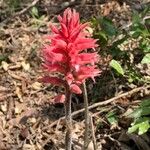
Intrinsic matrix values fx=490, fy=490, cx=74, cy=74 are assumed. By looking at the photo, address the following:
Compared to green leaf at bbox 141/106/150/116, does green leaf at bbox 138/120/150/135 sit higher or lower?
lower

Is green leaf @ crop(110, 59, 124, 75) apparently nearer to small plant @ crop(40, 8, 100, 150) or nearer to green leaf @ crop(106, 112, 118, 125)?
green leaf @ crop(106, 112, 118, 125)

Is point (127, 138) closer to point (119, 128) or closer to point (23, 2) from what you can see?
point (119, 128)

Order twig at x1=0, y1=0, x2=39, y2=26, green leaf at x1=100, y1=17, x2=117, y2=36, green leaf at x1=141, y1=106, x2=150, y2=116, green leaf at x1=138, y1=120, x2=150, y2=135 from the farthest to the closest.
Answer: twig at x1=0, y1=0, x2=39, y2=26 → green leaf at x1=100, y1=17, x2=117, y2=36 → green leaf at x1=141, y1=106, x2=150, y2=116 → green leaf at x1=138, y1=120, x2=150, y2=135

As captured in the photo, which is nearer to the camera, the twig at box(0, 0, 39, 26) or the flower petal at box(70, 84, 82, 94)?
the flower petal at box(70, 84, 82, 94)

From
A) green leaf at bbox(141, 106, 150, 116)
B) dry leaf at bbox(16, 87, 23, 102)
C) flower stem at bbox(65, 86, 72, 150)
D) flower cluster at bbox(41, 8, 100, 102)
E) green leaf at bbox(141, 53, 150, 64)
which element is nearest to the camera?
flower cluster at bbox(41, 8, 100, 102)

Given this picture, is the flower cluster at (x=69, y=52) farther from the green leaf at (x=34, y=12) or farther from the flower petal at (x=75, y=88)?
the green leaf at (x=34, y=12)

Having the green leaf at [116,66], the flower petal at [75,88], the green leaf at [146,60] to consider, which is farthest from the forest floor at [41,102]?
the flower petal at [75,88]

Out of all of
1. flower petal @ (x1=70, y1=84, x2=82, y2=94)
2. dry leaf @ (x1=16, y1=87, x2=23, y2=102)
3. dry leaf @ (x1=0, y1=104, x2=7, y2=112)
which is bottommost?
dry leaf @ (x1=0, y1=104, x2=7, y2=112)

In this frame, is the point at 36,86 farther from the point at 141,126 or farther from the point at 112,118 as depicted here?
the point at 141,126

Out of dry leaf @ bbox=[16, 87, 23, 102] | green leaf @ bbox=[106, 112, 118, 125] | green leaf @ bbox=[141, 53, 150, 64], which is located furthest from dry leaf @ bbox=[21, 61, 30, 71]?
Result: green leaf @ bbox=[141, 53, 150, 64]
